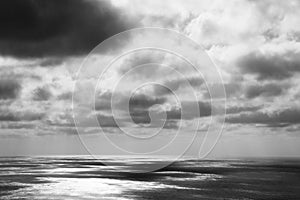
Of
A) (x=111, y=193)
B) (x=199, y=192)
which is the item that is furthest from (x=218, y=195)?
(x=111, y=193)

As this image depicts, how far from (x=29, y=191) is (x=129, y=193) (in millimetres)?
18681

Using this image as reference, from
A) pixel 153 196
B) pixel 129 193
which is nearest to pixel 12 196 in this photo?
pixel 129 193

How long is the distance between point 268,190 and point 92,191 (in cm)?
3442

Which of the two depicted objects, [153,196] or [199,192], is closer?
[153,196]

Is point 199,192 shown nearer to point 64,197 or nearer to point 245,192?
point 245,192

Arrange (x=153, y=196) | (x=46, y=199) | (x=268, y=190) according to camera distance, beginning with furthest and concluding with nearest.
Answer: (x=268, y=190) < (x=153, y=196) < (x=46, y=199)

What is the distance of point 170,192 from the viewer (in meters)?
62.7

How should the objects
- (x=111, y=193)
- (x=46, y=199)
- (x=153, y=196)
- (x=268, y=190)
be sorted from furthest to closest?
1. (x=268, y=190)
2. (x=111, y=193)
3. (x=153, y=196)
4. (x=46, y=199)

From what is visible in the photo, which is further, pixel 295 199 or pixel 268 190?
pixel 268 190

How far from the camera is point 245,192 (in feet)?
209

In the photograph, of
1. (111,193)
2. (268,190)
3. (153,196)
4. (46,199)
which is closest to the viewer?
(46,199)

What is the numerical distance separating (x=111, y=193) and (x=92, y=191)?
14.3ft

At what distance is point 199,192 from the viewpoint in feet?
208

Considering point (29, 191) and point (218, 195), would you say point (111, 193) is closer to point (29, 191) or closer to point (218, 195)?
point (29, 191)
